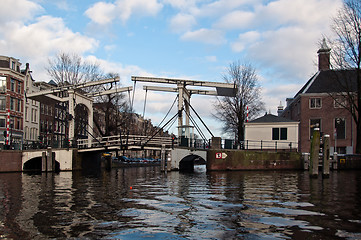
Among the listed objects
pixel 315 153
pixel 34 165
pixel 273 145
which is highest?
pixel 273 145

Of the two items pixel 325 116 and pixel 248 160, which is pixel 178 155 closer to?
pixel 248 160

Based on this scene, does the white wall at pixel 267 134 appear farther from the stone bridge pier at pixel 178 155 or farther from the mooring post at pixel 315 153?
the mooring post at pixel 315 153

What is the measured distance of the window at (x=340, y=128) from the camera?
35.8 metres

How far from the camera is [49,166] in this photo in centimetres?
2689

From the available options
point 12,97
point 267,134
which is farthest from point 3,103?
point 267,134

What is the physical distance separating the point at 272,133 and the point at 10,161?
20.7 m

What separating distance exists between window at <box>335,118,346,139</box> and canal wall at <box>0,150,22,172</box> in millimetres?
29158

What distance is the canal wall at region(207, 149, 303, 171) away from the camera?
78.5 ft

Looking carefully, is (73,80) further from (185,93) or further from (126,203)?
(126,203)

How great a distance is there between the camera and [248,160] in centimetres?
2412

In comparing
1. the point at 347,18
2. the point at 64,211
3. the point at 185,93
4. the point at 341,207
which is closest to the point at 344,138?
the point at 347,18

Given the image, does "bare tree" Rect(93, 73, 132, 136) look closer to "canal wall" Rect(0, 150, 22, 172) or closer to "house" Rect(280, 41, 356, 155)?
"canal wall" Rect(0, 150, 22, 172)

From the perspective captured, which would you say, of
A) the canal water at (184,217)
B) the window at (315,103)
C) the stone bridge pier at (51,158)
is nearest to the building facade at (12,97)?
the stone bridge pier at (51,158)

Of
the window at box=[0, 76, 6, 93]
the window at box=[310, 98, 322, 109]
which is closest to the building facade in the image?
the window at box=[0, 76, 6, 93]
